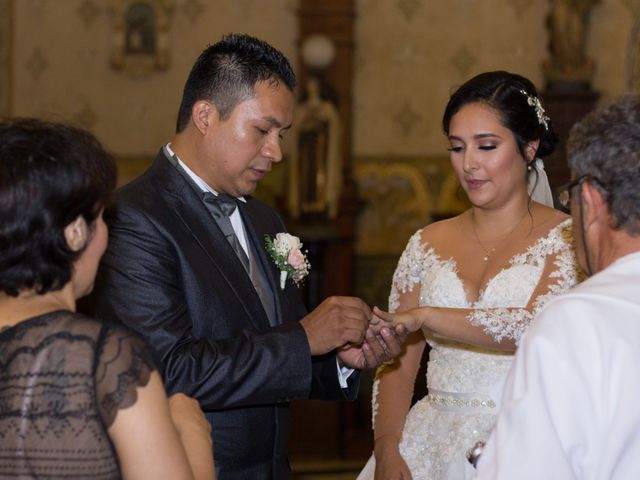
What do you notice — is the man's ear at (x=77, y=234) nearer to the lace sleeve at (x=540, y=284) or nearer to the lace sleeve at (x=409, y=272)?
the lace sleeve at (x=540, y=284)

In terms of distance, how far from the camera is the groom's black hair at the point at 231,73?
11.1 feet

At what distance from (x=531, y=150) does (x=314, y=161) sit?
5501 millimetres

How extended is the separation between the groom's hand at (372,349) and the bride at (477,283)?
7 centimetres

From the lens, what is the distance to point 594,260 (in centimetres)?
238

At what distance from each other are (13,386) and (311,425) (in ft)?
21.7

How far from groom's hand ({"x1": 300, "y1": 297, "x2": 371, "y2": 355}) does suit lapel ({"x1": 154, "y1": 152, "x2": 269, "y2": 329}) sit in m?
0.17

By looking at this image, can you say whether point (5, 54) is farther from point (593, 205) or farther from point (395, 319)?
point (593, 205)

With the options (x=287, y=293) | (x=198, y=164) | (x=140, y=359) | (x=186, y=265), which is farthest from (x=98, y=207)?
(x=287, y=293)

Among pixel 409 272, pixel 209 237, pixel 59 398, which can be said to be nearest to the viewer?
pixel 59 398

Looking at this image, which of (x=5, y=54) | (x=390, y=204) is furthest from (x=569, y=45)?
(x=5, y=54)

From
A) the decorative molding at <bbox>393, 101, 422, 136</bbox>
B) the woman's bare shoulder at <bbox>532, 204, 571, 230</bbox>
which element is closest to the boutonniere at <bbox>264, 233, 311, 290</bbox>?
the woman's bare shoulder at <bbox>532, 204, 571, 230</bbox>

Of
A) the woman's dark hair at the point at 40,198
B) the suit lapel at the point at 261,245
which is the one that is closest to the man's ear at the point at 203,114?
the suit lapel at the point at 261,245

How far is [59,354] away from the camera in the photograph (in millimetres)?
2025

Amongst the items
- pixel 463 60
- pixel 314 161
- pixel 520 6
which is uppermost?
pixel 520 6
